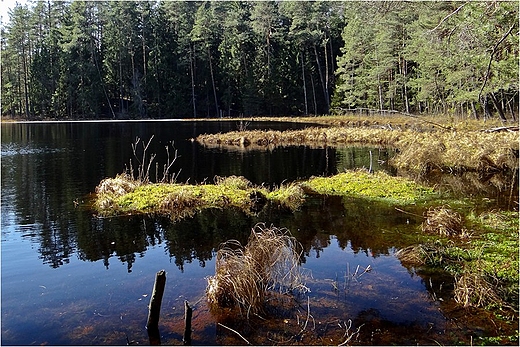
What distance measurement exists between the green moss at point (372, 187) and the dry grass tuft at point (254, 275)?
6585 mm

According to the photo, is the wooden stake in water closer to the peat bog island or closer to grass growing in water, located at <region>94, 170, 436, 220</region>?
the peat bog island

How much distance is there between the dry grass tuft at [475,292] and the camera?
252 inches

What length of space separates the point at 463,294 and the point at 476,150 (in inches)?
504

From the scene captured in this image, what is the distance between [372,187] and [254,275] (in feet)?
28.2

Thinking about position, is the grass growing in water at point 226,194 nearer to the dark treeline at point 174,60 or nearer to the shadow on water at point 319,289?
the shadow on water at point 319,289

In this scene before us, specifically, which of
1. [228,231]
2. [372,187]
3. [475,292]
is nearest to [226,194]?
[228,231]

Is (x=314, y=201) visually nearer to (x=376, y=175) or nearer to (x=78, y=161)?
(x=376, y=175)

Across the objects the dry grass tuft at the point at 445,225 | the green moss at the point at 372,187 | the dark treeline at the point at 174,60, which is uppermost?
the dark treeline at the point at 174,60

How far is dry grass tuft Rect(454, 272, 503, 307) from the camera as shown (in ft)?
21.0

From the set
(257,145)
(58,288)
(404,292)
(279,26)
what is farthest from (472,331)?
(279,26)

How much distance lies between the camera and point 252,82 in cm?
5828

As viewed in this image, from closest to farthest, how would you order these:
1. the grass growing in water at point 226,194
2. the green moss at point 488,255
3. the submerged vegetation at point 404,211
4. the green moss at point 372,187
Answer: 1. the submerged vegetation at point 404,211
2. the green moss at point 488,255
3. the grass growing in water at point 226,194
4. the green moss at point 372,187

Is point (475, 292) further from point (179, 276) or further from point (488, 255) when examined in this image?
point (179, 276)

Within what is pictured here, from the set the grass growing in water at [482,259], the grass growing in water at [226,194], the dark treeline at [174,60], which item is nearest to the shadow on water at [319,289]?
the grass growing in water at [482,259]
